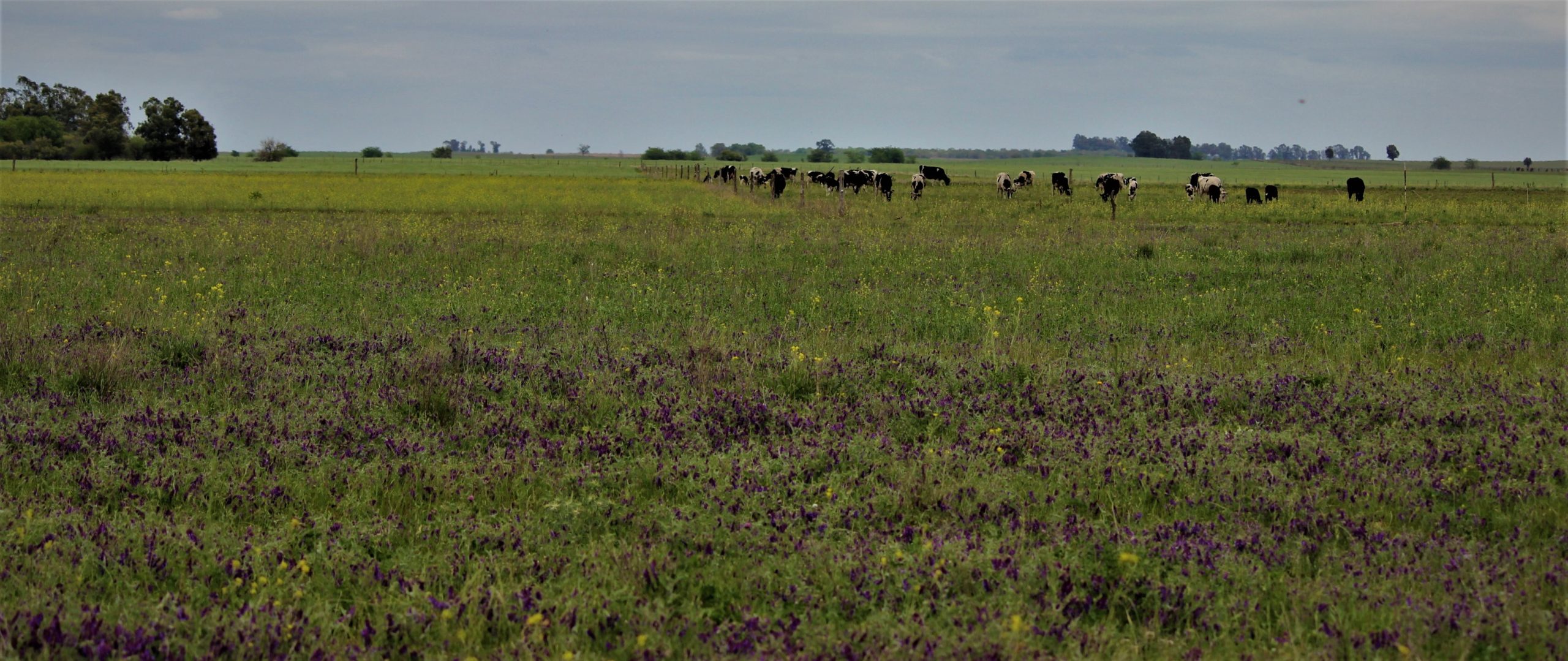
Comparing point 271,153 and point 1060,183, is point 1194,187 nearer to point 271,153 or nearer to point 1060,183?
point 1060,183

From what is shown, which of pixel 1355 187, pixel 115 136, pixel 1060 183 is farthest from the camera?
pixel 115 136

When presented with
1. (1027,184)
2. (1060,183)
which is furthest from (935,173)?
(1060,183)

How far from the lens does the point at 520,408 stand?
7910mm

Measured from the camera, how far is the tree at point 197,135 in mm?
117312

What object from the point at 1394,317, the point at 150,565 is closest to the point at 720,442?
the point at 150,565

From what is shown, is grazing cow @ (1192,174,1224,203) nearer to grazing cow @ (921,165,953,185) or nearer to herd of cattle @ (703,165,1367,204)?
herd of cattle @ (703,165,1367,204)

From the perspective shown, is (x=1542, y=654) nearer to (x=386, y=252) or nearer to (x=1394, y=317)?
(x=1394, y=317)

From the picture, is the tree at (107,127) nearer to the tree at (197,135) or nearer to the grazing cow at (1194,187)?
the tree at (197,135)

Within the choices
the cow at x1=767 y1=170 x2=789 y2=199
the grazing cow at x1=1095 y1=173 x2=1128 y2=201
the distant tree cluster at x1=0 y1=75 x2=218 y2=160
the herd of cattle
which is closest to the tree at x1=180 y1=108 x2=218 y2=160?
the distant tree cluster at x1=0 y1=75 x2=218 y2=160

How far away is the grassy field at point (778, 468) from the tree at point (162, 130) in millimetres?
115824

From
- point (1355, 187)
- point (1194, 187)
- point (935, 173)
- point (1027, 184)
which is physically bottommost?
point (1194, 187)

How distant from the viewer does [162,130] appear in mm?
115000

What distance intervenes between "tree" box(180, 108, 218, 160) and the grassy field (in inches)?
4643

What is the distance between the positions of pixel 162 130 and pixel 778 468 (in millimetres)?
129284
